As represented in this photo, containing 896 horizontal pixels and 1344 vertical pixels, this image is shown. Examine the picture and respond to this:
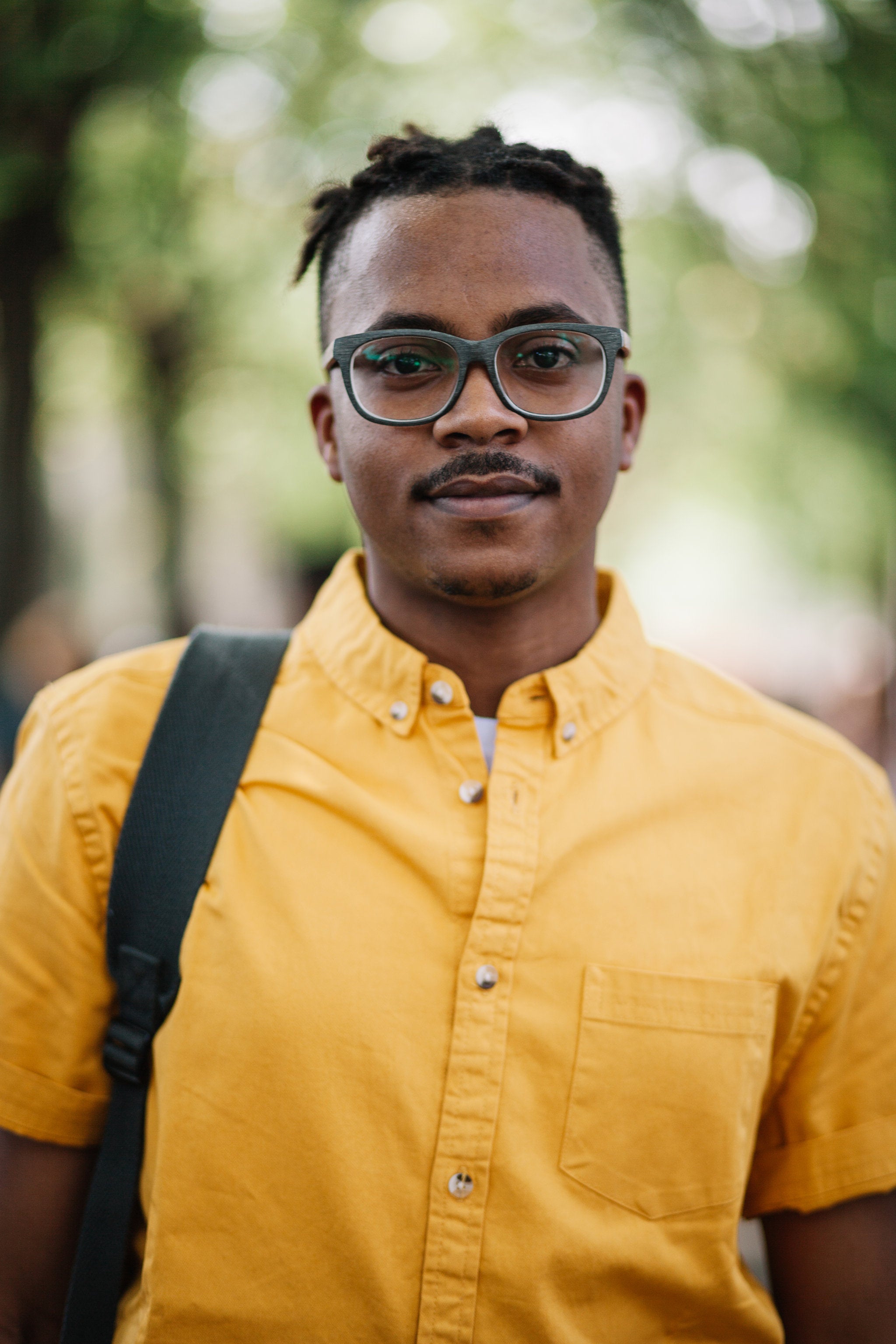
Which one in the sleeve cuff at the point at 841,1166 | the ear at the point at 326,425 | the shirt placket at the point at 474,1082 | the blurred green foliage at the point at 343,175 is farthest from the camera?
the blurred green foliage at the point at 343,175

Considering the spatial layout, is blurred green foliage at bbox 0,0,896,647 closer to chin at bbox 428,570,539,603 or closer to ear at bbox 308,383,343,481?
ear at bbox 308,383,343,481

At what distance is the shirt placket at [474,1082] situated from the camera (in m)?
1.70

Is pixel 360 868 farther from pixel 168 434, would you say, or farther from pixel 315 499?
pixel 315 499

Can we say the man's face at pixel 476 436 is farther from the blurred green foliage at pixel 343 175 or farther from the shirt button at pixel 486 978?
the blurred green foliage at pixel 343 175

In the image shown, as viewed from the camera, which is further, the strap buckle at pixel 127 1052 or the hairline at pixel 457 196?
the hairline at pixel 457 196

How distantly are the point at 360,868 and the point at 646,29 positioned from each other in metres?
6.71

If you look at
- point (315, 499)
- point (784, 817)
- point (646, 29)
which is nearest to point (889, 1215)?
point (784, 817)

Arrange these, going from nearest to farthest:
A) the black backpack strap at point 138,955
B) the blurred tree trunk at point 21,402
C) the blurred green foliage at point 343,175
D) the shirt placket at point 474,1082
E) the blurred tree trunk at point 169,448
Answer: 1. the shirt placket at point 474,1082
2. the black backpack strap at point 138,955
3. the blurred green foliage at point 343,175
4. the blurred tree trunk at point 21,402
5. the blurred tree trunk at point 169,448

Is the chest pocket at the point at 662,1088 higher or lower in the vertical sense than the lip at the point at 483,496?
lower

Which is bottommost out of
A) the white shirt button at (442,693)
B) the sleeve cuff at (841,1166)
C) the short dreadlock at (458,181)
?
the sleeve cuff at (841,1166)

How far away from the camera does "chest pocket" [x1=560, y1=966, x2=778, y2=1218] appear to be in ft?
5.89

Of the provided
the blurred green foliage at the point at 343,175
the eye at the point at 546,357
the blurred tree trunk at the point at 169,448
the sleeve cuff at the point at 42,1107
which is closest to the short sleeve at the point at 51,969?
the sleeve cuff at the point at 42,1107

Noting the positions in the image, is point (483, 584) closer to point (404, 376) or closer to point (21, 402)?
point (404, 376)

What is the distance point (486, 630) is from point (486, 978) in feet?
2.21
